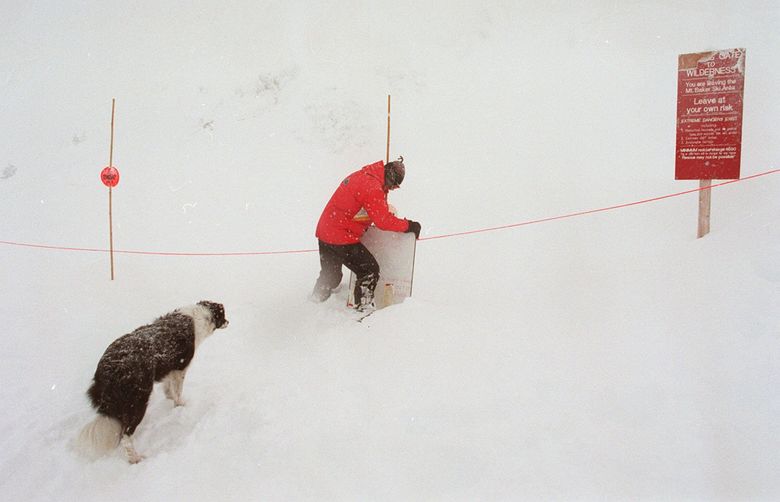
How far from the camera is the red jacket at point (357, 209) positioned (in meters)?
4.24

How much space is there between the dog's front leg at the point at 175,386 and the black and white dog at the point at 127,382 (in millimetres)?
78

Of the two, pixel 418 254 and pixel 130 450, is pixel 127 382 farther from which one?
pixel 418 254

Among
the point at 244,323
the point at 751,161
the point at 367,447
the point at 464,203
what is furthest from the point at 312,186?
the point at 751,161

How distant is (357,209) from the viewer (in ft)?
14.5

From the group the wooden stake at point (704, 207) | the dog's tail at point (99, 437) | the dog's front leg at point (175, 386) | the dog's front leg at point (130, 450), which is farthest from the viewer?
the wooden stake at point (704, 207)

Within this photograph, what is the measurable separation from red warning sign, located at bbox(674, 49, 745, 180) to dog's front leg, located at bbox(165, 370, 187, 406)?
5511 mm

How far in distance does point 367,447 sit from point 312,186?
24.8 feet

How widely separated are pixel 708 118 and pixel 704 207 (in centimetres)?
97

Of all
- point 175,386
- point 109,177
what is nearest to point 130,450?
point 175,386

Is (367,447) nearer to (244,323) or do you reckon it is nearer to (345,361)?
(345,361)

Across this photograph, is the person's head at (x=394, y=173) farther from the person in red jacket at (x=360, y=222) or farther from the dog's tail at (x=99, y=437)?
the dog's tail at (x=99, y=437)

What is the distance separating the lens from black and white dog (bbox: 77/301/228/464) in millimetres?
2717

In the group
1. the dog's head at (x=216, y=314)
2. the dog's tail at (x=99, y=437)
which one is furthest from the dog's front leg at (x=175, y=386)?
the dog's tail at (x=99, y=437)

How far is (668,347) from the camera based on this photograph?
344cm
